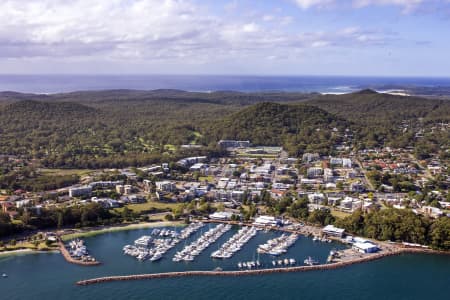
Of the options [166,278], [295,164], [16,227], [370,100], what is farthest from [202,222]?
[370,100]

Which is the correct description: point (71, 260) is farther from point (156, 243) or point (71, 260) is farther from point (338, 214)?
point (338, 214)

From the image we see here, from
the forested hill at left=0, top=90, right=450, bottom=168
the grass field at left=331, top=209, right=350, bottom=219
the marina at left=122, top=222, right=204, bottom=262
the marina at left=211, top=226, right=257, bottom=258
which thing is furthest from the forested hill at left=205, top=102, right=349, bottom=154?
the marina at left=122, top=222, right=204, bottom=262

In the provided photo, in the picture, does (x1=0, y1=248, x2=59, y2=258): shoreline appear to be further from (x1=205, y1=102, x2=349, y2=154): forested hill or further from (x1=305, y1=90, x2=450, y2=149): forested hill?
(x1=305, y1=90, x2=450, y2=149): forested hill

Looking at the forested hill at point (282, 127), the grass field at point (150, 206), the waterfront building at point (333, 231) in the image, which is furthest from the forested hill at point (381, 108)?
the waterfront building at point (333, 231)

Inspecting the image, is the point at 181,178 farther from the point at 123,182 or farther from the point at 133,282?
the point at 133,282

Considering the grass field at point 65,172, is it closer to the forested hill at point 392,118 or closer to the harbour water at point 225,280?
the harbour water at point 225,280

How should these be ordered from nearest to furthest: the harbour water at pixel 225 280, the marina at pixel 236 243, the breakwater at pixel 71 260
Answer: the harbour water at pixel 225 280, the breakwater at pixel 71 260, the marina at pixel 236 243
